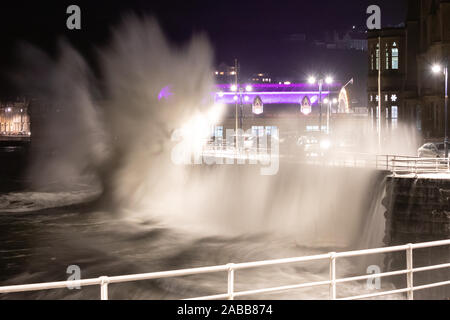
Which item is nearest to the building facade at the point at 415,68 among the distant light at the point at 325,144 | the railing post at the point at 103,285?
the distant light at the point at 325,144

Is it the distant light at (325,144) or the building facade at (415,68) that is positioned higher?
the building facade at (415,68)

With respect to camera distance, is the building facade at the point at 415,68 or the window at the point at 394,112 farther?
the window at the point at 394,112

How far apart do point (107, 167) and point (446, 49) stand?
69.3 m

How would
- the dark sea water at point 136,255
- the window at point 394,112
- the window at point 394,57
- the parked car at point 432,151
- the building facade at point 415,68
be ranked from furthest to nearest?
the window at point 394,57 → the window at point 394,112 → the building facade at point 415,68 → the parked car at point 432,151 → the dark sea water at point 136,255

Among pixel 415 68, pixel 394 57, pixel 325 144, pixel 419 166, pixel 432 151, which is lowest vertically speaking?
pixel 419 166

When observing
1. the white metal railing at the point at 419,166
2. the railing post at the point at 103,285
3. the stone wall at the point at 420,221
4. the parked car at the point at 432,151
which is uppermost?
the parked car at the point at 432,151

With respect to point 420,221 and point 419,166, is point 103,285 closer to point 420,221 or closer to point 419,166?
point 420,221

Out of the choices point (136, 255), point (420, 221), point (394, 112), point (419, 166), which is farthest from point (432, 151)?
point (394, 112)

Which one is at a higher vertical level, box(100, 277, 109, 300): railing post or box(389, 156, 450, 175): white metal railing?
box(389, 156, 450, 175): white metal railing

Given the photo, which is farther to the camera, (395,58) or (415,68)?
(395,58)

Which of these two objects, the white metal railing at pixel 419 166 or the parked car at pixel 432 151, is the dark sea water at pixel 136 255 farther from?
the parked car at pixel 432 151

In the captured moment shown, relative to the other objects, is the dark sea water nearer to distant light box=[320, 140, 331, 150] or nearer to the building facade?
distant light box=[320, 140, 331, 150]

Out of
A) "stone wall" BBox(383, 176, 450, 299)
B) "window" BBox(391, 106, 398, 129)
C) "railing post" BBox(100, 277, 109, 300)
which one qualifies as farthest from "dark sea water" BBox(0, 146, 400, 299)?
"window" BBox(391, 106, 398, 129)

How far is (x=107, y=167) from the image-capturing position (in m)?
103
